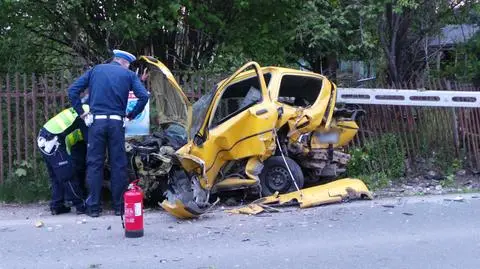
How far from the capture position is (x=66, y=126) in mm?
7582

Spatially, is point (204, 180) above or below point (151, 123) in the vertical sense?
below

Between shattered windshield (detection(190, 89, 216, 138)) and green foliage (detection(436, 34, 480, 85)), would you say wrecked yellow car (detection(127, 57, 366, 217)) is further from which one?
green foliage (detection(436, 34, 480, 85))

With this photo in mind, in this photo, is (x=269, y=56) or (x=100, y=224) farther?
(x=269, y=56)

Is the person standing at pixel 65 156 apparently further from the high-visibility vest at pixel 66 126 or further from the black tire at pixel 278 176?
the black tire at pixel 278 176

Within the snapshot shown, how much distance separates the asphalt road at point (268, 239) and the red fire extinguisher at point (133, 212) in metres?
0.11

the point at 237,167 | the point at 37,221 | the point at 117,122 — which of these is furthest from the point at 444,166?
the point at 37,221

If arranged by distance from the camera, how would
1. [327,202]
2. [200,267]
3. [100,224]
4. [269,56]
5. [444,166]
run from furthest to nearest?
[269,56] → [444,166] → [327,202] → [100,224] → [200,267]

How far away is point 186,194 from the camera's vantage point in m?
7.55

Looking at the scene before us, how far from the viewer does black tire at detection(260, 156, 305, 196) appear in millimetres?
8016

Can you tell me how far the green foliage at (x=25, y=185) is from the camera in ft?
28.2

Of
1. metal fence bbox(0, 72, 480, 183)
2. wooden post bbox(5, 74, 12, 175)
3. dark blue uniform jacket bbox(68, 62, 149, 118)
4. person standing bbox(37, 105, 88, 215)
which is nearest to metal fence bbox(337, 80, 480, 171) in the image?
metal fence bbox(0, 72, 480, 183)

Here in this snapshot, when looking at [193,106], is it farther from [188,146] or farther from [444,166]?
[444,166]

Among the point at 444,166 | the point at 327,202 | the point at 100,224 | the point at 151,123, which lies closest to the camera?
the point at 100,224

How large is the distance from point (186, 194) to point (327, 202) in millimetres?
1716
